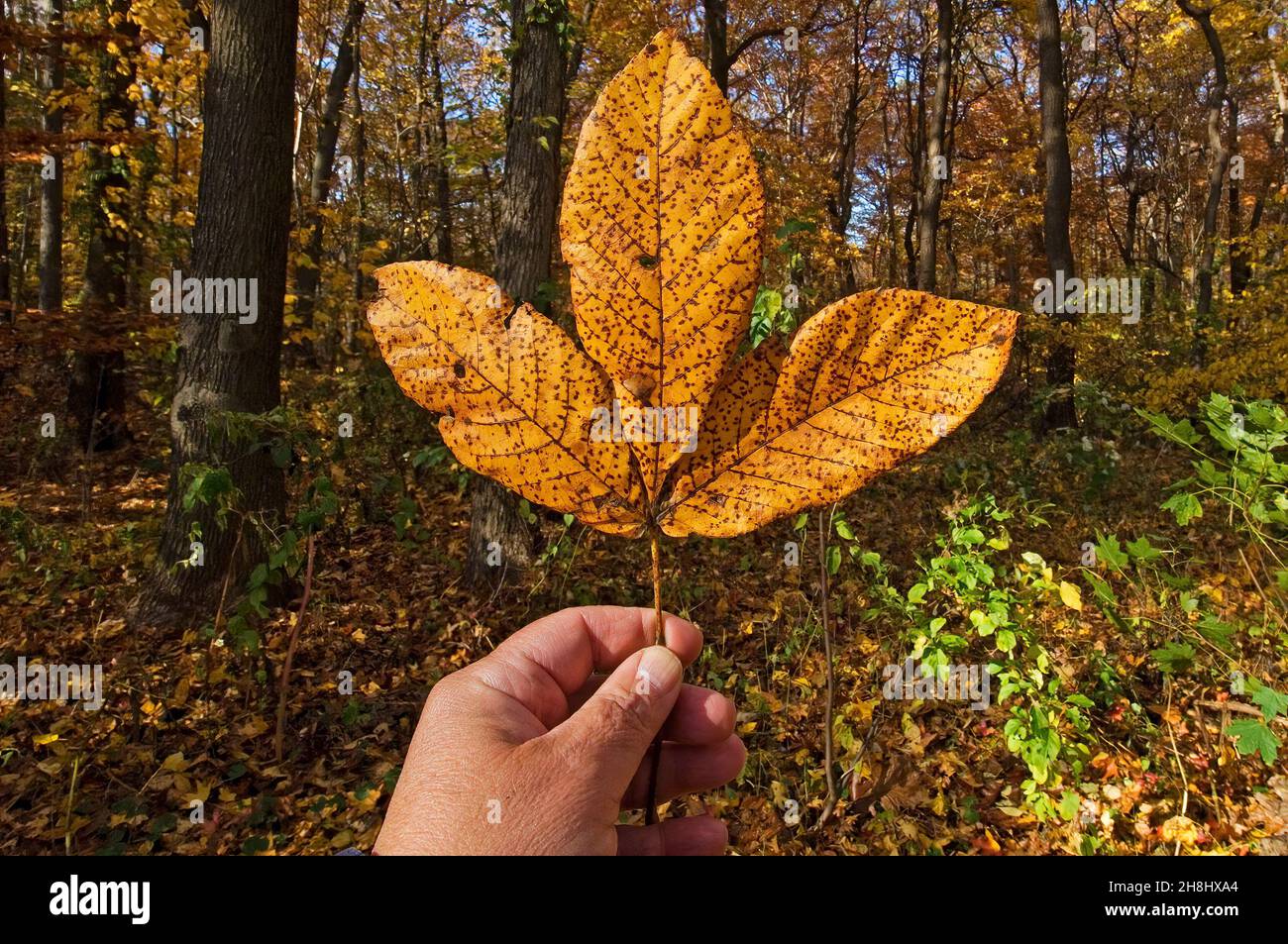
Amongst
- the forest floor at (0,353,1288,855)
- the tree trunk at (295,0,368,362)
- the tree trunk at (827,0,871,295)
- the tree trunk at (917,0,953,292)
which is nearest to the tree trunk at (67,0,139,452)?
the tree trunk at (295,0,368,362)

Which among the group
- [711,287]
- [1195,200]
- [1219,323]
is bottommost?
[711,287]

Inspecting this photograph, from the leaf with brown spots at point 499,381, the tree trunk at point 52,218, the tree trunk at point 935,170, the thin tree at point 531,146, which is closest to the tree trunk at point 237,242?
the thin tree at point 531,146

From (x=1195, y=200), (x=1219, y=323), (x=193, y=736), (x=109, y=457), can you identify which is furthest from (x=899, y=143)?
(x=193, y=736)

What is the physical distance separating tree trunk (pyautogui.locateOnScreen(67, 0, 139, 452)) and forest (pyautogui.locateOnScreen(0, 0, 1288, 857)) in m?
0.05

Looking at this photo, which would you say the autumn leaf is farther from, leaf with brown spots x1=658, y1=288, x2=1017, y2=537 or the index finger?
the index finger

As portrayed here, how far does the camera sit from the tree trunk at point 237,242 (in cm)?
394

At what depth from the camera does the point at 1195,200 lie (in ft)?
68.0

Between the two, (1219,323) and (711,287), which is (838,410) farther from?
(1219,323)

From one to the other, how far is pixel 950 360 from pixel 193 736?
4127 millimetres

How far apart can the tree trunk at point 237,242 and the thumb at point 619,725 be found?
12.0 ft

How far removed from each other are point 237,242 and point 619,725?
427 centimetres

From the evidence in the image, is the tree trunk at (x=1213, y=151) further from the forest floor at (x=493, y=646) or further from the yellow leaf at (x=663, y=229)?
the yellow leaf at (x=663, y=229)

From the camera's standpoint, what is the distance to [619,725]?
92 centimetres

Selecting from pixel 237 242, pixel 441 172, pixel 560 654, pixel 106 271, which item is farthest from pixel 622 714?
→ pixel 441 172
